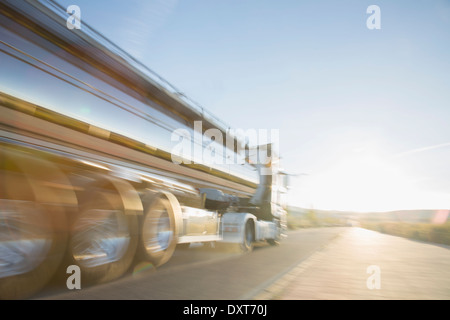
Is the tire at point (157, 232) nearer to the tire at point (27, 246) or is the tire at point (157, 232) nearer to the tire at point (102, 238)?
the tire at point (102, 238)

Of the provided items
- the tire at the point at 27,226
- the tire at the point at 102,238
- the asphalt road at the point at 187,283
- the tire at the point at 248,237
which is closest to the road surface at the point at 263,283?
the asphalt road at the point at 187,283

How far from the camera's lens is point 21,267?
299cm

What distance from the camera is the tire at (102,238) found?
139 inches

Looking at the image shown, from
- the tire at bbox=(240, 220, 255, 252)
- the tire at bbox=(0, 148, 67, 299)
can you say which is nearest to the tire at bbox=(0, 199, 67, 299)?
the tire at bbox=(0, 148, 67, 299)

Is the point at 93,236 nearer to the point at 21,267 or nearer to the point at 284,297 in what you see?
the point at 21,267

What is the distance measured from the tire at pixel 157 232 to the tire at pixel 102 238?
22 cm

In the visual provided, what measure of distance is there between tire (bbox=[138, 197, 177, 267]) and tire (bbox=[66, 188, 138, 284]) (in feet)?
0.73

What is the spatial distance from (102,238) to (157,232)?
3.31 ft

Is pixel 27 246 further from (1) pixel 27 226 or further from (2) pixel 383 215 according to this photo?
(2) pixel 383 215

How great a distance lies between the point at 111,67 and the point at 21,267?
3488 millimetres

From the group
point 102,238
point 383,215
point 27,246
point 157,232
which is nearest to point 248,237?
point 157,232

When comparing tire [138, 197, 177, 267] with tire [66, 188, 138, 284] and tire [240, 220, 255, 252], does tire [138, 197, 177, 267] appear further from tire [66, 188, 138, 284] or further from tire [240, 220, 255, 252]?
tire [240, 220, 255, 252]

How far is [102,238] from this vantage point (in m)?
3.98
